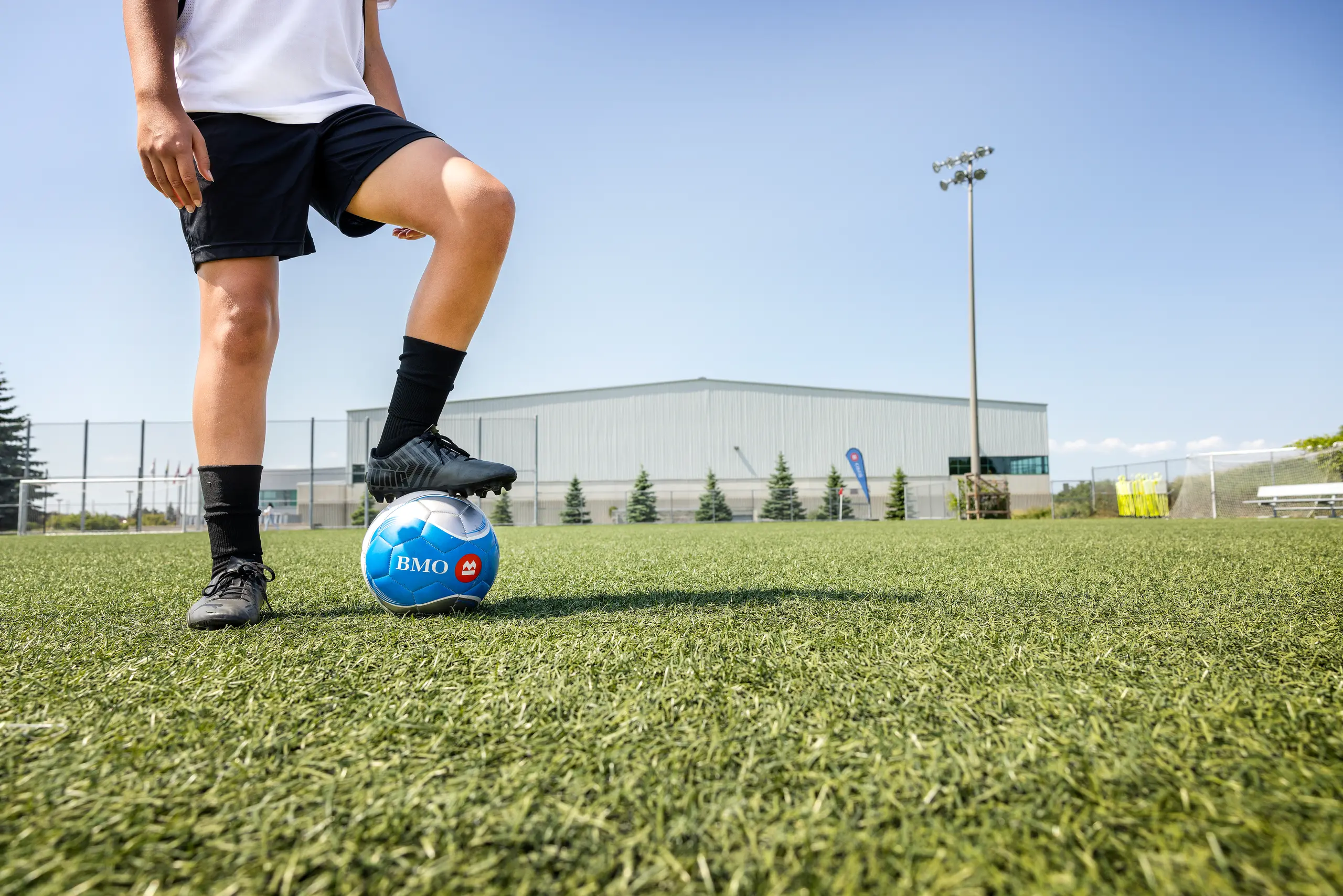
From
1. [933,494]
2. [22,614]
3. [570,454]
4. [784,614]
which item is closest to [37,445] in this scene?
[570,454]

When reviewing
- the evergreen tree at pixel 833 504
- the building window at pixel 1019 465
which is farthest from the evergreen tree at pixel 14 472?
the building window at pixel 1019 465

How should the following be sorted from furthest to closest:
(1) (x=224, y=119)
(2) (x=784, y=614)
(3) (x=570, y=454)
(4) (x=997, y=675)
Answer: (3) (x=570, y=454)
(1) (x=224, y=119)
(2) (x=784, y=614)
(4) (x=997, y=675)

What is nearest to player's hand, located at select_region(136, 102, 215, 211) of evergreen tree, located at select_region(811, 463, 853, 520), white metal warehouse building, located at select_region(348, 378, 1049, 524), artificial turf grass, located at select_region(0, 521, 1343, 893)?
artificial turf grass, located at select_region(0, 521, 1343, 893)

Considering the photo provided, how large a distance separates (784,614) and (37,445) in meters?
20.1

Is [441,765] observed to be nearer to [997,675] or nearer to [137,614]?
[997,675]

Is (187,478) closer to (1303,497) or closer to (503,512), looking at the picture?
(503,512)

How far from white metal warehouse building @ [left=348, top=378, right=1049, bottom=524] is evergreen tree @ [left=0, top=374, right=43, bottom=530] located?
1203 cm

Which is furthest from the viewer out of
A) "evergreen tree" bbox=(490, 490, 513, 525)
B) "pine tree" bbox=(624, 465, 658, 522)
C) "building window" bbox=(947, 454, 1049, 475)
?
"building window" bbox=(947, 454, 1049, 475)

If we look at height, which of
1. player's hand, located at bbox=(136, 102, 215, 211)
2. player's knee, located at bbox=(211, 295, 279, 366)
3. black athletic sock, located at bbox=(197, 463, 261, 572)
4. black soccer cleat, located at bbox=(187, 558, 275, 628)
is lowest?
black soccer cleat, located at bbox=(187, 558, 275, 628)

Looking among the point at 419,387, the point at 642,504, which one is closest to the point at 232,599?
the point at 419,387

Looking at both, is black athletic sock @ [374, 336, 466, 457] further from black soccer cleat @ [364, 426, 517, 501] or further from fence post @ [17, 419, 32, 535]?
fence post @ [17, 419, 32, 535]

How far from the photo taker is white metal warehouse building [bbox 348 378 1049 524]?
92.3 ft

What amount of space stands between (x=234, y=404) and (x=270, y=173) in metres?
0.52

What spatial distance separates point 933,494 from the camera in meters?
26.7
